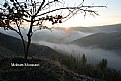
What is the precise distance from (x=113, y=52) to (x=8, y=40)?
118876 mm

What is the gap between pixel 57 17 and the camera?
19.7 metres

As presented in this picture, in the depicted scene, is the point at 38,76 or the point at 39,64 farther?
the point at 39,64

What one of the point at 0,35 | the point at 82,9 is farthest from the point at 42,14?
the point at 0,35

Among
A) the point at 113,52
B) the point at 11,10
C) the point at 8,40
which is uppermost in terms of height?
the point at 11,10

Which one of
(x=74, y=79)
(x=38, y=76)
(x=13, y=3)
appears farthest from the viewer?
(x=13, y=3)

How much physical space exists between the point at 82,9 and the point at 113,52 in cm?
17938

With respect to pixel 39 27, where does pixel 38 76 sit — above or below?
below

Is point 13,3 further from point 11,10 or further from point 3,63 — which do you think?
point 3,63

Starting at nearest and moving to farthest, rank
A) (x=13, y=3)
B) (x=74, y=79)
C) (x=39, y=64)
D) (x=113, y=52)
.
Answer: (x=74, y=79) → (x=13, y=3) → (x=39, y=64) → (x=113, y=52)

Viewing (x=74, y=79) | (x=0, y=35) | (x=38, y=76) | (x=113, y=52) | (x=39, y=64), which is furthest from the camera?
(x=113, y=52)

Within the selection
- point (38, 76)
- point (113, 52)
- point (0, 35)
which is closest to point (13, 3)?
point (38, 76)

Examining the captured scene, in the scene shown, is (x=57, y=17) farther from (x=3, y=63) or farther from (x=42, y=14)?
(x=3, y=63)

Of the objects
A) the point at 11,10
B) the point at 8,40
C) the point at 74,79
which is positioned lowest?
the point at 8,40

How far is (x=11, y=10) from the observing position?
64.9 ft
